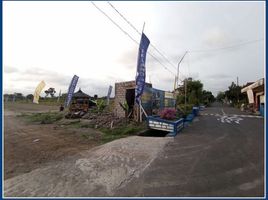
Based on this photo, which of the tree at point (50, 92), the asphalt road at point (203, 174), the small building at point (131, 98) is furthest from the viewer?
the tree at point (50, 92)

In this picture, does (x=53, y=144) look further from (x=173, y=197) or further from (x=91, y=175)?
(x=173, y=197)

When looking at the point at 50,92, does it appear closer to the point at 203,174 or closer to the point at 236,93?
the point at 236,93

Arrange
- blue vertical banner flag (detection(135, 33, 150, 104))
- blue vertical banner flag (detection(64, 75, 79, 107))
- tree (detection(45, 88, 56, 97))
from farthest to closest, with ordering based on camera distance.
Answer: tree (detection(45, 88, 56, 97))
blue vertical banner flag (detection(64, 75, 79, 107))
blue vertical banner flag (detection(135, 33, 150, 104))

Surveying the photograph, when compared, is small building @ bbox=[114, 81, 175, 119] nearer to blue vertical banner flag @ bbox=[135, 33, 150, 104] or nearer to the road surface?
blue vertical banner flag @ bbox=[135, 33, 150, 104]

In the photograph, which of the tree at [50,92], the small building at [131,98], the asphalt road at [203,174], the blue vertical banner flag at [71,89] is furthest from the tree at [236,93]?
the tree at [50,92]

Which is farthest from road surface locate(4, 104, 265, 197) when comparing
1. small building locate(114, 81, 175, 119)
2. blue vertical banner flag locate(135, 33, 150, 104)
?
small building locate(114, 81, 175, 119)

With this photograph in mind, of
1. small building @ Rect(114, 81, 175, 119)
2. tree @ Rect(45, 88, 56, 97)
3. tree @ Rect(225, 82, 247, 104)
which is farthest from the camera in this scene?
tree @ Rect(45, 88, 56, 97)

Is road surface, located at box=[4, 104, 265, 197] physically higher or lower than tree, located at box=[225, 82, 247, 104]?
lower

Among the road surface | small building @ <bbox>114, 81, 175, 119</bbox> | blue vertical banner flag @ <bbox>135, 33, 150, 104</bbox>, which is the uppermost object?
blue vertical banner flag @ <bbox>135, 33, 150, 104</bbox>

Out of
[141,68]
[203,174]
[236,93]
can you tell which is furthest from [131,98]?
[236,93]

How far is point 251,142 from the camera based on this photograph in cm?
672

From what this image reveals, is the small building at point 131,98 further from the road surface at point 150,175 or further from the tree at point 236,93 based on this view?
the tree at point 236,93

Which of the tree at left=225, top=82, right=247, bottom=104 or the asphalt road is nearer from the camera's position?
the asphalt road

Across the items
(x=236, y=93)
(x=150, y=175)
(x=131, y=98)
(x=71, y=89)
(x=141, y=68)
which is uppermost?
(x=236, y=93)
